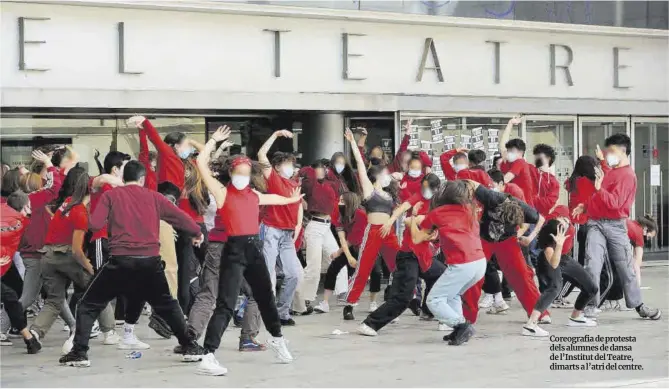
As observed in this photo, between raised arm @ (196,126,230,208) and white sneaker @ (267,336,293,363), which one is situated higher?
raised arm @ (196,126,230,208)

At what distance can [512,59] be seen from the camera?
17953 millimetres

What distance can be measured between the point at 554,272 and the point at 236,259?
3.74 m

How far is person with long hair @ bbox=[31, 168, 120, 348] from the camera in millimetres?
10758

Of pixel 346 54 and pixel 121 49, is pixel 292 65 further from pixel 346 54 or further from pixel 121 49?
pixel 121 49

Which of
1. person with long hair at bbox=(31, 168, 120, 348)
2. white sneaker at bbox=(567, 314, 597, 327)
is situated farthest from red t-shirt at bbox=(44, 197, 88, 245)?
white sneaker at bbox=(567, 314, 597, 327)

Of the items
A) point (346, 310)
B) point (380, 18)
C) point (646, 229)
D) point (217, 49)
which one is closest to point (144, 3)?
point (217, 49)

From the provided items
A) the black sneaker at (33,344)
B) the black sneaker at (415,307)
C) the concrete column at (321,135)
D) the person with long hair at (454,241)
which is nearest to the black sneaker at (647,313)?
the black sneaker at (415,307)

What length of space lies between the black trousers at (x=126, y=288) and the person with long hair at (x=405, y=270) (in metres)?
2.61

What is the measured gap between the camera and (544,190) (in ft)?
46.2

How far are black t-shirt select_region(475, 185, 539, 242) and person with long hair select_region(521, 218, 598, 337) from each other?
392 mm

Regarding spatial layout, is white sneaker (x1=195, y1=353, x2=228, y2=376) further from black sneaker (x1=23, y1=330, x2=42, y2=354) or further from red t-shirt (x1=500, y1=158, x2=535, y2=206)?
red t-shirt (x1=500, y1=158, x2=535, y2=206)

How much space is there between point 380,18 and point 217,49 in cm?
246

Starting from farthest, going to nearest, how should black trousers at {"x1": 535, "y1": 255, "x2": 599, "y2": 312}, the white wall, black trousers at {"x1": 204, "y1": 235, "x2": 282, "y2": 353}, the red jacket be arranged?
the white wall, black trousers at {"x1": 535, "y1": 255, "x2": 599, "y2": 312}, the red jacket, black trousers at {"x1": 204, "y1": 235, "x2": 282, "y2": 353}

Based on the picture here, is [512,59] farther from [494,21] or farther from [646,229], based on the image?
[646,229]
